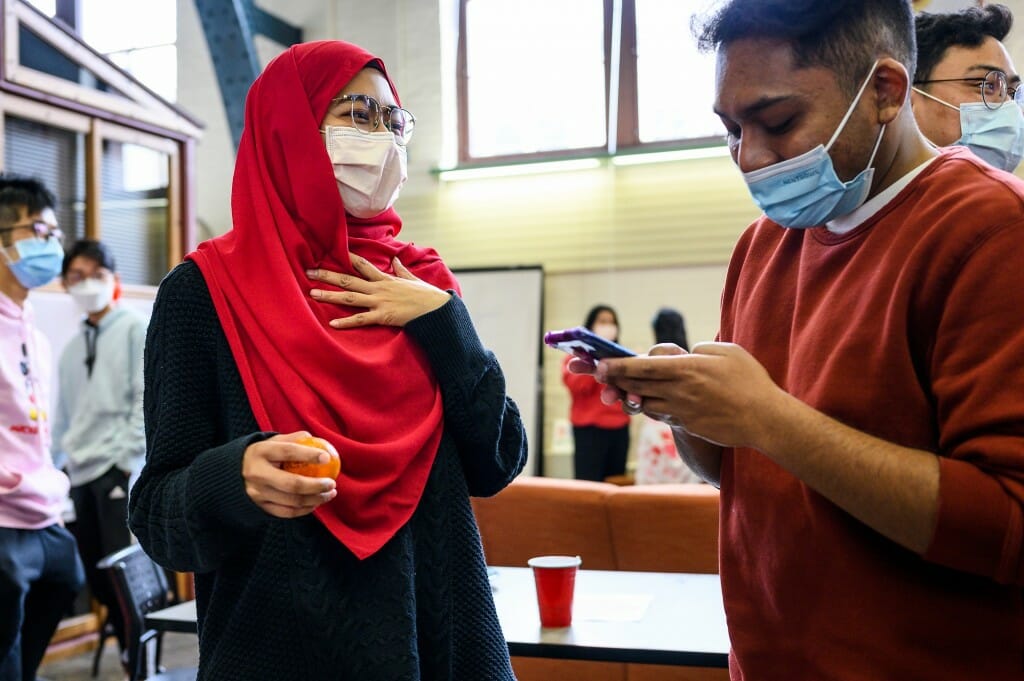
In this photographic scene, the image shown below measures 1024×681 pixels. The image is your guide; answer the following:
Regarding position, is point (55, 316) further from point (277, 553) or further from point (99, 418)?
point (277, 553)

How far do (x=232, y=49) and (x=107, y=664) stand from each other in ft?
15.5

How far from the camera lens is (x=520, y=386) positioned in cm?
737

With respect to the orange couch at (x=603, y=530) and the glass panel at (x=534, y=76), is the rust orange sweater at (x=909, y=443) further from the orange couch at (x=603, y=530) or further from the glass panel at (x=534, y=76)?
the glass panel at (x=534, y=76)

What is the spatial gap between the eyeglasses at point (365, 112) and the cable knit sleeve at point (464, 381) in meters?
0.30

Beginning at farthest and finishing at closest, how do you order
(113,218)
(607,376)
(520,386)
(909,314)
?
1. (520,386)
2. (113,218)
3. (607,376)
4. (909,314)

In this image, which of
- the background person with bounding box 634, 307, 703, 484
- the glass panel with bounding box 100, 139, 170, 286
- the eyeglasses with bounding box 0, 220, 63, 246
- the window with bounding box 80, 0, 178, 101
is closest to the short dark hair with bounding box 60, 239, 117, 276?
the glass panel with bounding box 100, 139, 170, 286

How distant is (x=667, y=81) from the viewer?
7.61 meters

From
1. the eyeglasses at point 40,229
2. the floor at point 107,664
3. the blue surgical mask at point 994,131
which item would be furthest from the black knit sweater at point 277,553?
the floor at point 107,664

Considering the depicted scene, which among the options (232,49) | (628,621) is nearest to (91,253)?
(232,49)

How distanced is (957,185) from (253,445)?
86cm

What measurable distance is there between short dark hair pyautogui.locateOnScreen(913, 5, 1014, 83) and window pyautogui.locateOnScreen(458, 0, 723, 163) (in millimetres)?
5274

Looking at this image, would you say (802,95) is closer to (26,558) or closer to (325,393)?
(325,393)

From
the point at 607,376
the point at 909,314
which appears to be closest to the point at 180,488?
the point at 607,376

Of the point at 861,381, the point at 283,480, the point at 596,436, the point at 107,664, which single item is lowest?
the point at 107,664
